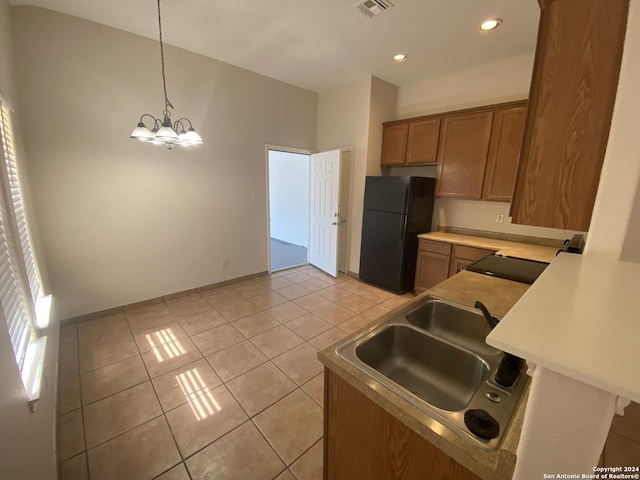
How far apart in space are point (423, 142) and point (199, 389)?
3592mm

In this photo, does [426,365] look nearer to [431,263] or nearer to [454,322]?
[454,322]

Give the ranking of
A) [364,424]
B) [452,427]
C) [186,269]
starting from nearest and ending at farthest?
Answer: 1. [452,427]
2. [364,424]
3. [186,269]

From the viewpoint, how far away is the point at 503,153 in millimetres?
2855

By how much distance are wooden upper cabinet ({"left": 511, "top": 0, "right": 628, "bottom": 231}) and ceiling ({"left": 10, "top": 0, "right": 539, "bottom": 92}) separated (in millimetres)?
1647

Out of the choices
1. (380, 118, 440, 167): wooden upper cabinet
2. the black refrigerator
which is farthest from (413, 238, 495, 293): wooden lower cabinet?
(380, 118, 440, 167): wooden upper cabinet

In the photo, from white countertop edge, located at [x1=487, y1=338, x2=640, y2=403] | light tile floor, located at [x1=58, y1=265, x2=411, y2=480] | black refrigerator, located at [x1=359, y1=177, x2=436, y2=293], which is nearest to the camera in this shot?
white countertop edge, located at [x1=487, y1=338, x2=640, y2=403]

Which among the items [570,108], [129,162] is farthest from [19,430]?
[129,162]

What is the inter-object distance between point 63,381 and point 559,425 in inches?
114

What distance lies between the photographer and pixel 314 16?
2324 mm

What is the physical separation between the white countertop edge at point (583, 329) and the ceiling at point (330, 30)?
2501mm

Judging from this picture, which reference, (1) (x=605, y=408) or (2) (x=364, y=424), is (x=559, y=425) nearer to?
(1) (x=605, y=408)

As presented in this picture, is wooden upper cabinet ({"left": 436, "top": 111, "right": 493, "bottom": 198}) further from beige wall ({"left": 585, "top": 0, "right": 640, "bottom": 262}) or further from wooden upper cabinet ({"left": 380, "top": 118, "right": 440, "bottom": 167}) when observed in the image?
beige wall ({"left": 585, "top": 0, "right": 640, "bottom": 262})

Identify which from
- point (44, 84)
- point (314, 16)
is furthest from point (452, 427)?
point (44, 84)

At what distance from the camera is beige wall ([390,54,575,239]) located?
2936mm
